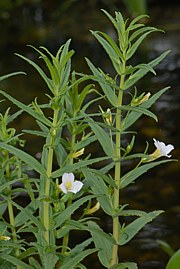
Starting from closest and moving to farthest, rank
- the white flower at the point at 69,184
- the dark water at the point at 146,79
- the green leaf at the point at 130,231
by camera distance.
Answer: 1. the white flower at the point at 69,184
2. the green leaf at the point at 130,231
3. the dark water at the point at 146,79

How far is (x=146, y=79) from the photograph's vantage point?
3.72m

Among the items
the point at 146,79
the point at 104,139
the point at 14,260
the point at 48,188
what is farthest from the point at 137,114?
the point at 146,79

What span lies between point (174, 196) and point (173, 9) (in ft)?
8.87

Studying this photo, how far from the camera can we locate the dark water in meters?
2.42

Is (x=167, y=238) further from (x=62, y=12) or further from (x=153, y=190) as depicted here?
(x=62, y=12)

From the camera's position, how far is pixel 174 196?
8.75 feet

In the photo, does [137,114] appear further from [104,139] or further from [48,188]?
[48,188]

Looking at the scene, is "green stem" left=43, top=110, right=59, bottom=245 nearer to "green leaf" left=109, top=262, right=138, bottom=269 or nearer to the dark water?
"green leaf" left=109, top=262, right=138, bottom=269

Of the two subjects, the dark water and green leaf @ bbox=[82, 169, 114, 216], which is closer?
green leaf @ bbox=[82, 169, 114, 216]

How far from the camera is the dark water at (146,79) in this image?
242cm

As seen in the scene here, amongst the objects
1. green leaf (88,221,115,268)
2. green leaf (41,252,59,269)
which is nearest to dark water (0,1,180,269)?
green leaf (88,221,115,268)

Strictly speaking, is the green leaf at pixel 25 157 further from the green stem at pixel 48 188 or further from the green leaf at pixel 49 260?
the green leaf at pixel 49 260

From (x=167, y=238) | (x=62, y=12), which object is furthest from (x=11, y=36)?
(x=167, y=238)

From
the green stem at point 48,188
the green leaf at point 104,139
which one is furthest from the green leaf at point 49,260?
the green leaf at point 104,139
